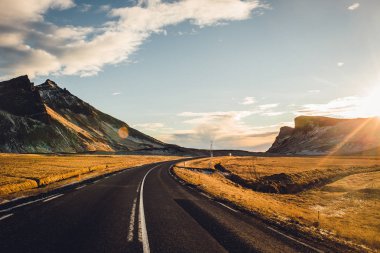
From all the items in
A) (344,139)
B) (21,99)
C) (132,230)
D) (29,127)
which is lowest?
(132,230)

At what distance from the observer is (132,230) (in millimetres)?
10742

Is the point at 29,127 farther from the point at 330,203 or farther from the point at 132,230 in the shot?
the point at 132,230

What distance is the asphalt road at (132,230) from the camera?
8914 millimetres

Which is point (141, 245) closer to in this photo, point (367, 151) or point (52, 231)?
point (52, 231)

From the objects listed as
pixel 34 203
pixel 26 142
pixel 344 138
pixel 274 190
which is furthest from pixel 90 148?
pixel 34 203

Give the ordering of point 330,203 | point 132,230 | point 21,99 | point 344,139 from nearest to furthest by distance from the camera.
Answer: point 132,230, point 330,203, point 21,99, point 344,139

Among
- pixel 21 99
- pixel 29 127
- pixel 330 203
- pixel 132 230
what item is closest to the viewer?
pixel 132 230

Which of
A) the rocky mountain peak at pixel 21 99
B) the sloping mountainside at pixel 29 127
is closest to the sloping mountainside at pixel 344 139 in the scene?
the sloping mountainside at pixel 29 127

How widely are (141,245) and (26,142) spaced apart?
154 metres

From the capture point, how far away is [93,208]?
1470 centimetres

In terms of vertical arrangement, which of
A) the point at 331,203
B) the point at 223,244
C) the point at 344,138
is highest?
the point at 344,138

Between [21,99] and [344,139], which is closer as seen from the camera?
[21,99]

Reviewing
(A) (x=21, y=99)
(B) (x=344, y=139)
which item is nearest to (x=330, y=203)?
(B) (x=344, y=139)

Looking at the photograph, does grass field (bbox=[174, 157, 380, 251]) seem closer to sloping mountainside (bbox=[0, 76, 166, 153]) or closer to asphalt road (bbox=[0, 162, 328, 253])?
asphalt road (bbox=[0, 162, 328, 253])
